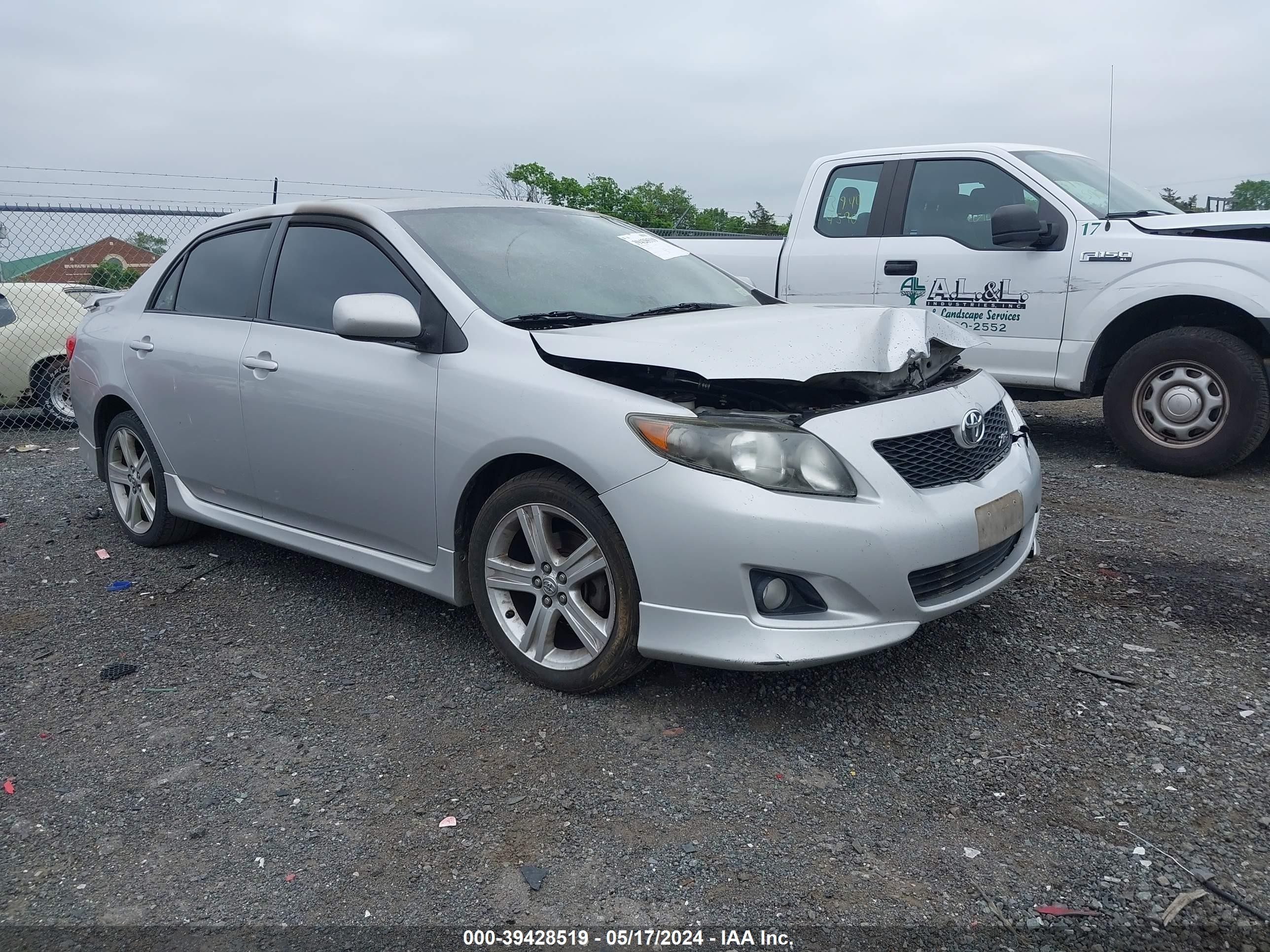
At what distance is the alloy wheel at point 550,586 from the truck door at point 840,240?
429cm

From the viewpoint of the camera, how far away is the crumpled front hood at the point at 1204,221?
5824 millimetres

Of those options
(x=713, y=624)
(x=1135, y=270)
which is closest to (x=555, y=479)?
(x=713, y=624)

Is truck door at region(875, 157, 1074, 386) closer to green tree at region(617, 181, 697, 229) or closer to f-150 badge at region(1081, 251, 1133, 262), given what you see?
f-150 badge at region(1081, 251, 1133, 262)

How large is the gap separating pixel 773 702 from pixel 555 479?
1.00m

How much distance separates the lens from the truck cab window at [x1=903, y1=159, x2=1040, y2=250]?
21.6 ft

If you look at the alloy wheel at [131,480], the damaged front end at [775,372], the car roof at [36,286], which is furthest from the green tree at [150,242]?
the damaged front end at [775,372]

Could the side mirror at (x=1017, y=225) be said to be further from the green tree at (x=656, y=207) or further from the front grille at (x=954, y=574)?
the green tree at (x=656, y=207)

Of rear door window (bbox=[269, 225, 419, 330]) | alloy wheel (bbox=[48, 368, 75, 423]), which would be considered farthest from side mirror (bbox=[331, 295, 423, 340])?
alloy wheel (bbox=[48, 368, 75, 423])

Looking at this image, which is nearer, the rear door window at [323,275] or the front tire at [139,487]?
the rear door window at [323,275]

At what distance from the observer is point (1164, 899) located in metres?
2.29

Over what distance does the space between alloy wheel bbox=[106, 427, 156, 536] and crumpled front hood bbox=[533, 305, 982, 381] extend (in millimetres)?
2744

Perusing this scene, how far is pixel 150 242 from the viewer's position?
381 inches

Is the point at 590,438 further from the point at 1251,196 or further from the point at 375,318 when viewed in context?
the point at 1251,196

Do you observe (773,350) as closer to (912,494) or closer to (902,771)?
(912,494)
